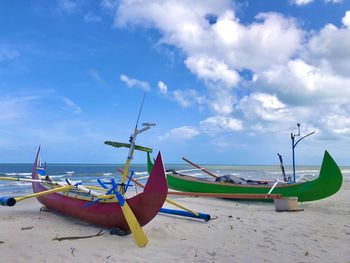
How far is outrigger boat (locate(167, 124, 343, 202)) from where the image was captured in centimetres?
936

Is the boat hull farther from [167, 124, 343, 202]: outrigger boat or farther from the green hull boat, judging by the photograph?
the green hull boat

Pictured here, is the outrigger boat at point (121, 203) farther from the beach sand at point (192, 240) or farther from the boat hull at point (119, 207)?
the beach sand at point (192, 240)

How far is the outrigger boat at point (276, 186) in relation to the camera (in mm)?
9359

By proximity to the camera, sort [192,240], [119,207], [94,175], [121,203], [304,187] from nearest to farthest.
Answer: [192,240] < [121,203] < [119,207] < [304,187] < [94,175]

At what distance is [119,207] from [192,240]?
1.54 meters

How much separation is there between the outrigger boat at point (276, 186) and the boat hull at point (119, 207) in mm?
2251

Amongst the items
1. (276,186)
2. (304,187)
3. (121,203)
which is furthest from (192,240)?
(276,186)

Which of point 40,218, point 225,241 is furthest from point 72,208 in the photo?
point 225,241

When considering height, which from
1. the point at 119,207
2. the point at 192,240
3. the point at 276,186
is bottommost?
the point at 192,240

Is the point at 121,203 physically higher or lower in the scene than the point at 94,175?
higher

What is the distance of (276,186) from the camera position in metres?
11.0

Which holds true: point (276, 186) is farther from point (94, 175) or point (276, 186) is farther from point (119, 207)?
point (94, 175)

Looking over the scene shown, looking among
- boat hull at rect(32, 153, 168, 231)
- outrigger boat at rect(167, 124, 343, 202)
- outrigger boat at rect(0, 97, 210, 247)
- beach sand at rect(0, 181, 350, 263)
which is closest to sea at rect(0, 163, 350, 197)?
outrigger boat at rect(167, 124, 343, 202)

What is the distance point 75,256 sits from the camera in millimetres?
4766
